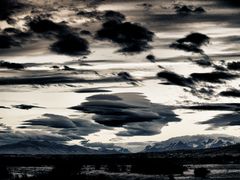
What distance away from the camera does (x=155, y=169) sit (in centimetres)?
9531

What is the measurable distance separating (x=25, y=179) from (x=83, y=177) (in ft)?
25.0

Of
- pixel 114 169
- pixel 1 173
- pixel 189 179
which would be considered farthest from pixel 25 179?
pixel 114 169

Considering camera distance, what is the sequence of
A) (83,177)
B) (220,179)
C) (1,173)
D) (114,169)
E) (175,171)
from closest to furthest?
(83,177)
(220,179)
(1,173)
(175,171)
(114,169)

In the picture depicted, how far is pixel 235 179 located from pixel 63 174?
23.9 meters

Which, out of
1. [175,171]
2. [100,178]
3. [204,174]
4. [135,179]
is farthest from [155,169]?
[100,178]

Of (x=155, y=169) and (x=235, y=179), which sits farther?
(x=155, y=169)

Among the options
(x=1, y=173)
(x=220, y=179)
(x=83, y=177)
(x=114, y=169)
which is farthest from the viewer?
(x=114, y=169)

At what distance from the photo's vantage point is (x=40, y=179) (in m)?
67.9

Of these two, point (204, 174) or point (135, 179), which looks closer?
point (135, 179)

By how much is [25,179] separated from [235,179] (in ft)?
94.7

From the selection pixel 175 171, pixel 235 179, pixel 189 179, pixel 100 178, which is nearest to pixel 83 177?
pixel 100 178

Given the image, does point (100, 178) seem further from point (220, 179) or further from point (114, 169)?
point (114, 169)

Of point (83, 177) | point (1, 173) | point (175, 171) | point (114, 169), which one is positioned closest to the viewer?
point (83, 177)

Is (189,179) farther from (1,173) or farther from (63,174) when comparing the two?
(1,173)
